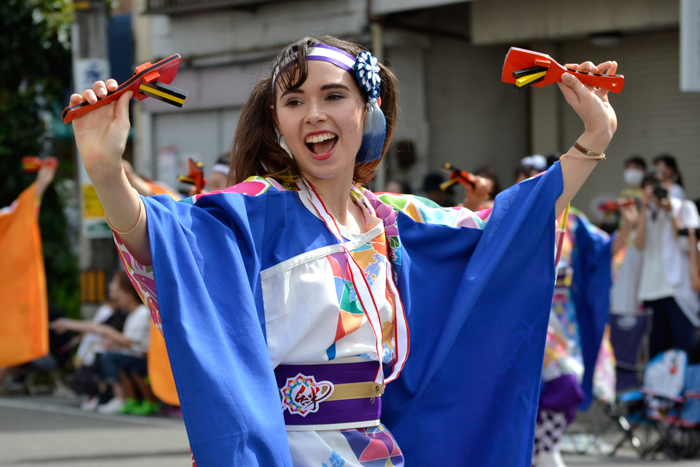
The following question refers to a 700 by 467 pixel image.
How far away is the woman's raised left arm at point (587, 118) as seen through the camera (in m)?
2.44

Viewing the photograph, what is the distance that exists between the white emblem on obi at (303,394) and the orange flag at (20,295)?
7.14 metres

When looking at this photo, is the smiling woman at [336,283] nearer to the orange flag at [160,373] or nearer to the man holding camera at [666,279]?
the man holding camera at [666,279]

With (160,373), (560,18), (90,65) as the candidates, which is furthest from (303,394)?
(90,65)

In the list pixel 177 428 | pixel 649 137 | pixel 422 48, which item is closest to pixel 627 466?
pixel 177 428

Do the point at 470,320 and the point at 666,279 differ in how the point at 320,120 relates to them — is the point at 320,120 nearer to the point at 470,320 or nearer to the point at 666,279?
the point at 470,320

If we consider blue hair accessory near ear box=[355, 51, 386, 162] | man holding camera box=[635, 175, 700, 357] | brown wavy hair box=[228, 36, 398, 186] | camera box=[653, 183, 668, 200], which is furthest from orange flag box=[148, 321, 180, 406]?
blue hair accessory near ear box=[355, 51, 386, 162]

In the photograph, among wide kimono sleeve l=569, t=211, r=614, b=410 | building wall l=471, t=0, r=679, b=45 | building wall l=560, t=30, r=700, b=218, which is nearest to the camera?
wide kimono sleeve l=569, t=211, r=614, b=410

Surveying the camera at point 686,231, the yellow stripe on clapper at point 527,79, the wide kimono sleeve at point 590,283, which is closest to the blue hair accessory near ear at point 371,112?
the yellow stripe on clapper at point 527,79

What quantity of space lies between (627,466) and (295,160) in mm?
4268

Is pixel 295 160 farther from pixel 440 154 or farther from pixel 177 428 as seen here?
pixel 440 154

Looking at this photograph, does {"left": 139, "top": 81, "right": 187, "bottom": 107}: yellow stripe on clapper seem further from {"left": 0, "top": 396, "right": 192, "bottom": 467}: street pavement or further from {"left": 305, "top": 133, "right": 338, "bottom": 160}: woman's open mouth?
{"left": 0, "top": 396, "right": 192, "bottom": 467}: street pavement

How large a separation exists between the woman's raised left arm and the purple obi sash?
81 cm

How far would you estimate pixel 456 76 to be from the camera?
10883 mm

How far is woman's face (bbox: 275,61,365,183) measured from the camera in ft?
7.55
